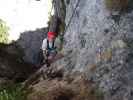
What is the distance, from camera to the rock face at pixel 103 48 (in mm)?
7910

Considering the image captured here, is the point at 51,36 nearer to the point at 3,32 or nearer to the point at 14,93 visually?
the point at 14,93

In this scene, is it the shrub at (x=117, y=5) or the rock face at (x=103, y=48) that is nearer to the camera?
the rock face at (x=103, y=48)

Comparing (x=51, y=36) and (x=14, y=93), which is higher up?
(x=51, y=36)

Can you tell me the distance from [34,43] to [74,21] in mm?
6265

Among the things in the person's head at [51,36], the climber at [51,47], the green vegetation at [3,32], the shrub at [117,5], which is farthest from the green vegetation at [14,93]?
the green vegetation at [3,32]

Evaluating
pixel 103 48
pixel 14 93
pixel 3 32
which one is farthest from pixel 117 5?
pixel 3 32

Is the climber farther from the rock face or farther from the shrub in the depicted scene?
the shrub

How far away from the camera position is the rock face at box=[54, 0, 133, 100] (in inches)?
311

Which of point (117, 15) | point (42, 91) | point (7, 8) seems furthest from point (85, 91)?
point (7, 8)

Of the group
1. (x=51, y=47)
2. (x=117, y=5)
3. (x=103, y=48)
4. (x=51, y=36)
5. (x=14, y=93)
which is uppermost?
(x=117, y=5)

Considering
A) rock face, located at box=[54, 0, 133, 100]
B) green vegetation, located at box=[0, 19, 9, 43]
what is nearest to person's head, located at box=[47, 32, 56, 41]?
rock face, located at box=[54, 0, 133, 100]

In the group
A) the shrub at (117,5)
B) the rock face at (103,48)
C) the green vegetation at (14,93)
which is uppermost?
the shrub at (117,5)

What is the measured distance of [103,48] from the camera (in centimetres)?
884

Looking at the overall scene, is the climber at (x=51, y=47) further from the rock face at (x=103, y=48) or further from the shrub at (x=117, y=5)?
the shrub at (x=117, y=5)
